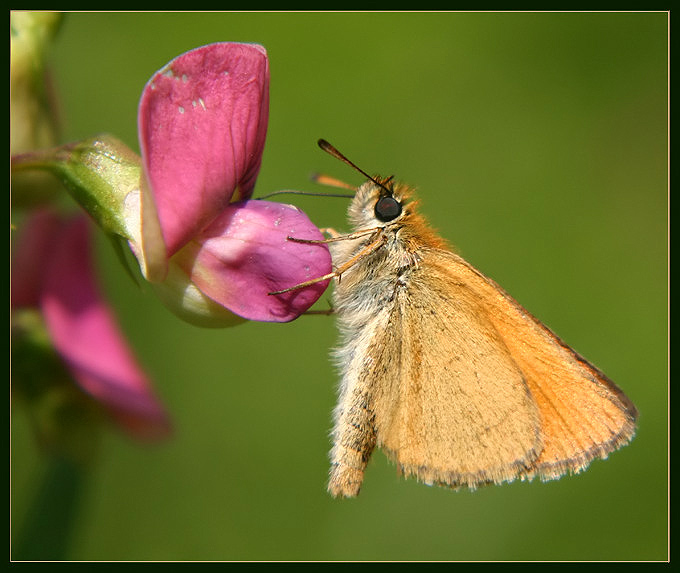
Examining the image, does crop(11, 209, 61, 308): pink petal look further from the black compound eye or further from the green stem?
the black compound eye

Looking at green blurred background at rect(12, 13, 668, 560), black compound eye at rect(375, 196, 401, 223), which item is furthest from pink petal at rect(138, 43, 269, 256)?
green blurred background at rect(12, 13, 668, 560)

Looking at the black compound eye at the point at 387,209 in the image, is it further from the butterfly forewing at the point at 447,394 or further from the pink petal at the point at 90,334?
the pink petal at the point at 90,334

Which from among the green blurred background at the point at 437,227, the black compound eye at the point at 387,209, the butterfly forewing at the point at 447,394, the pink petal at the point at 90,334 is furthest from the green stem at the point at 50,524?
the green blurred background at the point at 437,227

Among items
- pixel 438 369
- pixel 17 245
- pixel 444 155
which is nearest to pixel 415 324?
pixel 438 369

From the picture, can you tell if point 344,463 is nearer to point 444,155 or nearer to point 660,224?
point 444,155

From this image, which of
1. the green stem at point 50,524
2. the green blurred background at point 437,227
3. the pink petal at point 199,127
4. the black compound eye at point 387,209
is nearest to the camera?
the pink petal at point 199,127

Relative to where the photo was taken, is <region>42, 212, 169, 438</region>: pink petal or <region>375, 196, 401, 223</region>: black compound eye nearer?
<region>42, 212, 169, 438</region>: pink petal

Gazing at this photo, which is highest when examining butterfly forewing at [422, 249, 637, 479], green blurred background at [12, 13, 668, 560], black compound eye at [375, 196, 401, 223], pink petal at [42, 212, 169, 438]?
black compound eye at [375, 196, 401, 223]

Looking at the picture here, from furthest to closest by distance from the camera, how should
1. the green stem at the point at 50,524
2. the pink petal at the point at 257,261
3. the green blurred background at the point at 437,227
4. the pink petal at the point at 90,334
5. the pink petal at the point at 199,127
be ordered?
the green blurred background at the point at 437,227, the pink petal at the point at 90,334, the green stem at the point at 50,524, the pink petal at the point at 257,261, the pink petal at the point at 199,127
